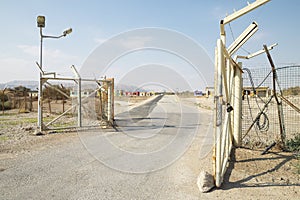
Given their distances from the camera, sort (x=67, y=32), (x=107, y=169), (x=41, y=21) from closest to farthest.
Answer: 1. (x=107, y=169)
2. (x=41, y=21)
3. (x=67, y=32)

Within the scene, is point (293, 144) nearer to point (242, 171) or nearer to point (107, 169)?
point (242, 171)

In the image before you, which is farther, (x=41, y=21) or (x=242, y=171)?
(x=41, y=21)

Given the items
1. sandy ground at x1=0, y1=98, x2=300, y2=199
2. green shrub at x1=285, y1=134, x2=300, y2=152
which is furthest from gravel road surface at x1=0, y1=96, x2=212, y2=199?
green shrub at x1=285, y1=134, x2=300, y2=152

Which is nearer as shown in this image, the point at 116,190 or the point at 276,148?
the point at 116,190

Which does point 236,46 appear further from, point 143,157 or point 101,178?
point 101,178

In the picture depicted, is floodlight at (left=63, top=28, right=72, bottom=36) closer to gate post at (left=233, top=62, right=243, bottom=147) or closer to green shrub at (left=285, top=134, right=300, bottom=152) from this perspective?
gate post at (left=233, top=62, right=243, bottom=147)

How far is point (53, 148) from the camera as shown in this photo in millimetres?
7145

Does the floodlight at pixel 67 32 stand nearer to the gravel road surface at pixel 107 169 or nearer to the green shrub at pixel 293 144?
the gravel road surface at pixel 107 169

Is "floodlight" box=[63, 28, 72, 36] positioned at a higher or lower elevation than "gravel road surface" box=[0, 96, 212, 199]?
higher

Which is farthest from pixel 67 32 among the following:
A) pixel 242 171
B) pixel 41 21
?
pixel 242 171

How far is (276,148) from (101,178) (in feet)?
16.0

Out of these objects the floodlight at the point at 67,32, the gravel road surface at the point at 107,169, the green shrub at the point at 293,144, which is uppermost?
the floodlight at the point at 67,32

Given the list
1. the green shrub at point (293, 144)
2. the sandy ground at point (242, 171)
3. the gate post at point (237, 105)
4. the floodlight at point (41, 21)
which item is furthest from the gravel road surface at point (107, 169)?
the floodlight at point (41, 21)

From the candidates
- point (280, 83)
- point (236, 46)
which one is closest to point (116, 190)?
point (236, 46)
